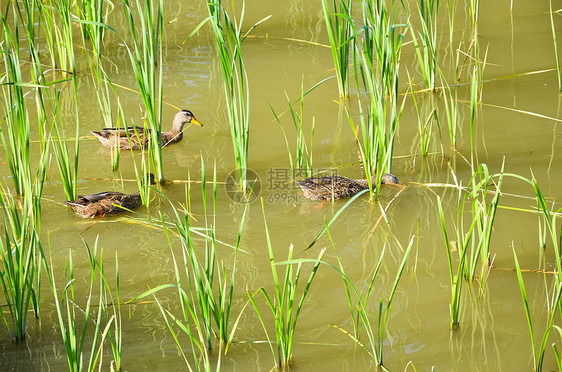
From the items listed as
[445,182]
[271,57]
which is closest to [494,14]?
[271,57]

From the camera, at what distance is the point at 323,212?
505 centimetres

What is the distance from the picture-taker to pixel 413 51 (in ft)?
24.2

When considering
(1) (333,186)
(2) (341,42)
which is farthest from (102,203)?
(2) (341,42)

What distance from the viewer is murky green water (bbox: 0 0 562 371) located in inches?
146

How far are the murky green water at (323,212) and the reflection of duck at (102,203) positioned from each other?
97 millimetres

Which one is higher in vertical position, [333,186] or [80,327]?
[333,186]

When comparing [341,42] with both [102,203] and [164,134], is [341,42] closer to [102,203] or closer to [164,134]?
[164,134]

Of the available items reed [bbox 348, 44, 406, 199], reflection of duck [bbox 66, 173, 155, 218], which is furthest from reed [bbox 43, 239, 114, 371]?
reed [bbox 348, 44, 406, 199]

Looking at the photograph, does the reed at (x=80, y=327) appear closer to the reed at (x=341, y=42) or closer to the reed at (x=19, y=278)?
the reed at (x=19, y=278)

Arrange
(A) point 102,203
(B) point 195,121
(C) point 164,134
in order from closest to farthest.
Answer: (A) point 102,203, (C) point 164,134, (B) point 195,121

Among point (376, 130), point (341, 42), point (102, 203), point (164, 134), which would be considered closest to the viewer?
point (102, 203)

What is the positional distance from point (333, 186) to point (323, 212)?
0.72ft

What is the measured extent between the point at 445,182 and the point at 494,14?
377 cm

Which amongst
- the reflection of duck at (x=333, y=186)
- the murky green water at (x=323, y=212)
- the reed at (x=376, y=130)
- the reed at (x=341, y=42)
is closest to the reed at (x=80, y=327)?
the murky green water at (x=323, y=212)
